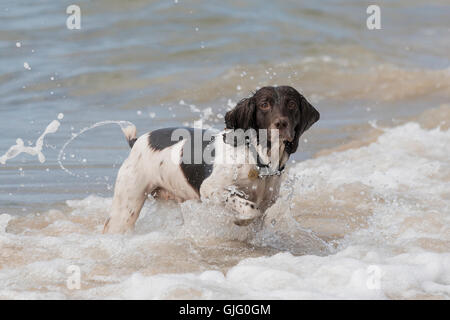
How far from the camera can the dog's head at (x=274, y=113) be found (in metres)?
5.35

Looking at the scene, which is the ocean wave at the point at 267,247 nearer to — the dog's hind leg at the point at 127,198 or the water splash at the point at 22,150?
the dog's hind leg at the point at 127,198

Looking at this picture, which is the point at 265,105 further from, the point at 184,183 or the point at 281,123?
the point at 184,183

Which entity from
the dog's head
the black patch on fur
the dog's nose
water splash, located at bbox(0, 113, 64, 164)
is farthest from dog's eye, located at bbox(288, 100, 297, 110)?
water splash, located at bbox(0, 113, 64, 164)

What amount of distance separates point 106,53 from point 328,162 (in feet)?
24.8

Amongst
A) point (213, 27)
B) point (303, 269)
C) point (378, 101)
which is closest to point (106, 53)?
point (213, 27)

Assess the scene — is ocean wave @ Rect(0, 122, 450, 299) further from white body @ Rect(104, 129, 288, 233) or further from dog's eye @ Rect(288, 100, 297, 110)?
dog's eye @ Rect(288, 100, 297, 110)

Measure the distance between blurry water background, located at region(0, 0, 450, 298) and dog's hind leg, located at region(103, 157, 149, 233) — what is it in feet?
0.54

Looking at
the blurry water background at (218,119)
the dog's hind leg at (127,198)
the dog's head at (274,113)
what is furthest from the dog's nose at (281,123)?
the dog's hind leg at (127,198)

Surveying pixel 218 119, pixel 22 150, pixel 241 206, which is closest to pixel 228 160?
pixel 241 206

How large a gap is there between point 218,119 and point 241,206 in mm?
5974

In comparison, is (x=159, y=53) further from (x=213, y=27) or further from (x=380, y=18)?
(x=380, y=18)

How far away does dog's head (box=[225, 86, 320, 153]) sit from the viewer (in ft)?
17.6
